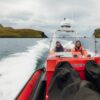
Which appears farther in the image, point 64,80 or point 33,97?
point 33,97

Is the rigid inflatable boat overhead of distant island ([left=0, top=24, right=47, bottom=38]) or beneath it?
overhead

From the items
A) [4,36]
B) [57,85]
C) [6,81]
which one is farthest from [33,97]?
[4,36]

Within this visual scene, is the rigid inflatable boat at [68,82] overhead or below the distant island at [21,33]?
overhead

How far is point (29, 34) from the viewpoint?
89250mm

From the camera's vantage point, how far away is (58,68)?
3.75m

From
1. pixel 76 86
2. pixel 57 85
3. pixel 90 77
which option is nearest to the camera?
pixel 76 86

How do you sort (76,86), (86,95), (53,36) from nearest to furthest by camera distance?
(86,95) < (76,86) < (53,36)

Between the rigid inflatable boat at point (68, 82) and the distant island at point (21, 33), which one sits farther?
the distant island at point (21, 33)

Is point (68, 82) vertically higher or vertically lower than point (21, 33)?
higher

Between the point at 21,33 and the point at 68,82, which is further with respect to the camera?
the point at 21,33

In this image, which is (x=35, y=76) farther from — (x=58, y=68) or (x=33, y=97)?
(x=58, y=68)

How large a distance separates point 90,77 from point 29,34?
282ft

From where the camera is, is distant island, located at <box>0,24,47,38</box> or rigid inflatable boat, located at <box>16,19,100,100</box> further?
distant island, located at <box>0,24,47,38</box>

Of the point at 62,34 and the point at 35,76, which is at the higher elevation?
the point at 62,34
